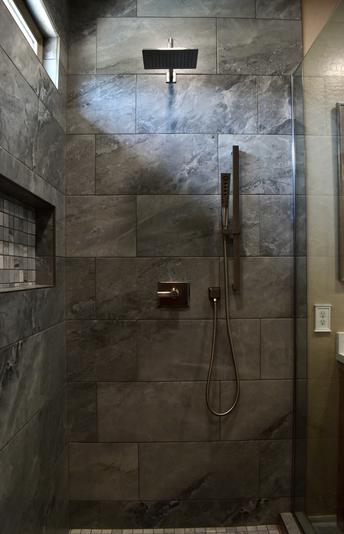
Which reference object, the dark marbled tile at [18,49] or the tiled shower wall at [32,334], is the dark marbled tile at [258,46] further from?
the dark marbled tile at [18,49]

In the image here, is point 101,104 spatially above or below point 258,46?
below

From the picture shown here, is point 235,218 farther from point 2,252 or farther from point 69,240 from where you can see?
point 2,252

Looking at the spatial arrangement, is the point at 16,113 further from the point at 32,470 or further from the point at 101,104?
the point at 32,470

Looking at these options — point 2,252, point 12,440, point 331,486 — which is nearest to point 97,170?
point 2,252

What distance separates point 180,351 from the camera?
71.6 inches

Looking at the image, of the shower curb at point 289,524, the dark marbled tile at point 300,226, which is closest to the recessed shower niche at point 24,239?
the dark marbled tile at point 300,226

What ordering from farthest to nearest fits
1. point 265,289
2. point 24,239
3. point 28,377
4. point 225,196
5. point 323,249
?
point 265,289
point 225,196
point 323,249
point 24,239
point 28,377

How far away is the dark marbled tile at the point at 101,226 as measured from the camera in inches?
71.6

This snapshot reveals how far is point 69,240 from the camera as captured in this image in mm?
1821

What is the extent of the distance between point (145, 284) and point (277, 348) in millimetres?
811

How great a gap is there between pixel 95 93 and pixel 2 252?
1.07m

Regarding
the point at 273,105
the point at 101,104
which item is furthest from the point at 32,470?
the point at 273,105

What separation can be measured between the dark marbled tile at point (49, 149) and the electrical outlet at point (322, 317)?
1.45 metres

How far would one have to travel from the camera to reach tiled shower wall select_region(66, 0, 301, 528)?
181 centimetres
